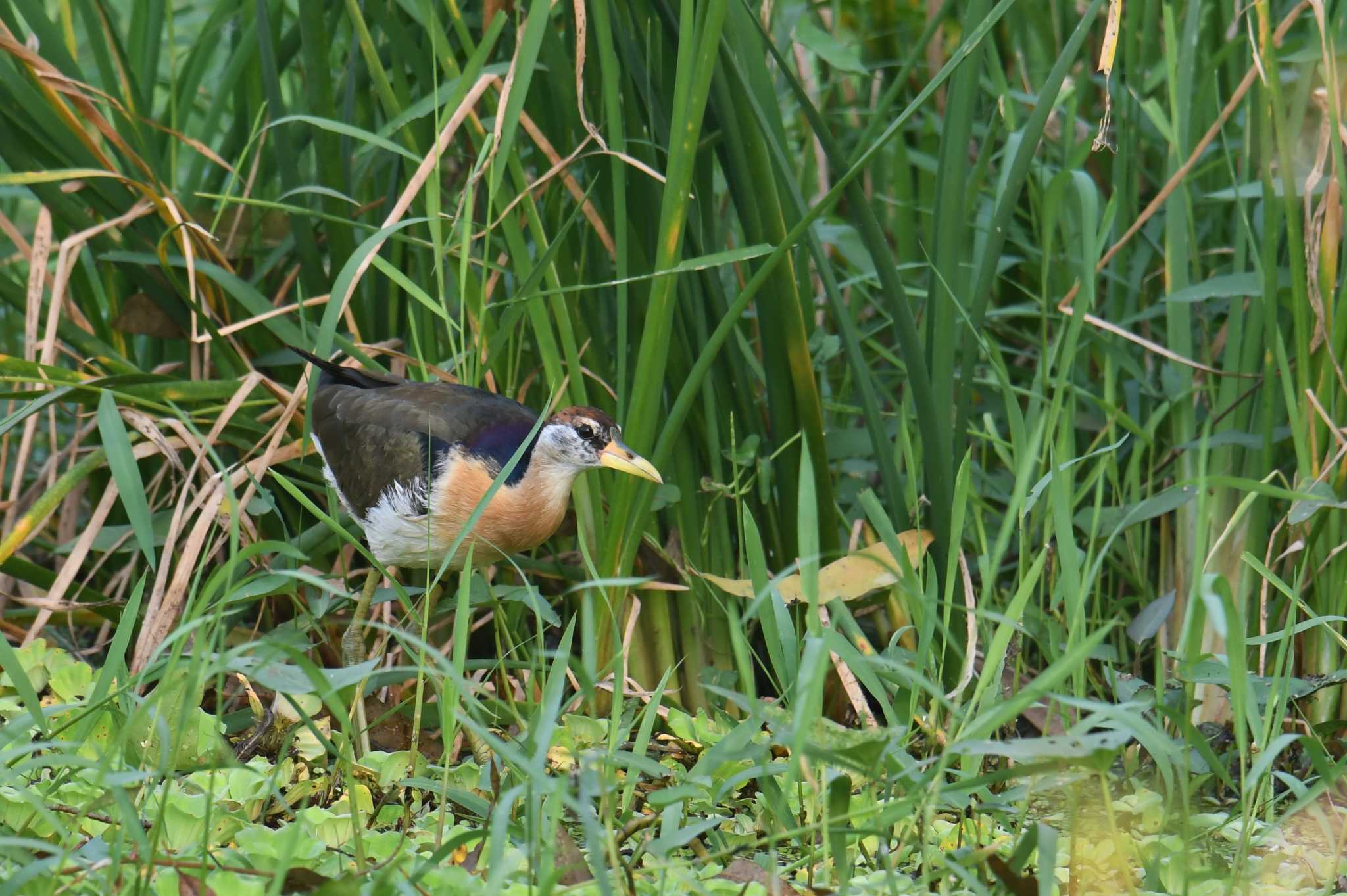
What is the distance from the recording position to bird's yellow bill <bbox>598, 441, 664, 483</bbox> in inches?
111

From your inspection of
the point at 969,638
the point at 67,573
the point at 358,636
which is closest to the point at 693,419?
the point at 969,638

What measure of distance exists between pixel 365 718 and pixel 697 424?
0.97 meters

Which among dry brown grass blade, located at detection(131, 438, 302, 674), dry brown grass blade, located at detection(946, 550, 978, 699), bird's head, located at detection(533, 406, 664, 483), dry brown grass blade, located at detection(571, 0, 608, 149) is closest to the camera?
dry brown grass blade, located at detection(946, 550, 978, 699)

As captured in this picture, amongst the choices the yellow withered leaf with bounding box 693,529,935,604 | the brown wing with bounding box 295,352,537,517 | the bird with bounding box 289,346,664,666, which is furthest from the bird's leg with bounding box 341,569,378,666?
the yellow withered leaf with bounding box 693,529,935,604

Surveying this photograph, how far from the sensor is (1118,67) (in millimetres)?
3752

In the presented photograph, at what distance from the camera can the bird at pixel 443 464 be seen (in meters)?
3.06

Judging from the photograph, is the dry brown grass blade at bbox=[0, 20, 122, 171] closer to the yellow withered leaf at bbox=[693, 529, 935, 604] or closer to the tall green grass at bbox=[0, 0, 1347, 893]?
the tall green grass at bbox=[0, 0, 1347, 893]

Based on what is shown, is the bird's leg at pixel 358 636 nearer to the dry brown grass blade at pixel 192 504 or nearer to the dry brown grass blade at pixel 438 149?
the dry brown grass blade at pixel 192 504

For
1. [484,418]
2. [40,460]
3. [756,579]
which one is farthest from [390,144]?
[40,460]

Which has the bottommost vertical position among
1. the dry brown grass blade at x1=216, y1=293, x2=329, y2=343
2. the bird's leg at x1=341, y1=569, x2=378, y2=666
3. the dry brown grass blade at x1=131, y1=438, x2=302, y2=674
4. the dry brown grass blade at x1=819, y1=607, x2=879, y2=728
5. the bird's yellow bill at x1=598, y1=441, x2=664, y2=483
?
the dry brown grass blade at x1=819, y1=607, x2=879, y2=728

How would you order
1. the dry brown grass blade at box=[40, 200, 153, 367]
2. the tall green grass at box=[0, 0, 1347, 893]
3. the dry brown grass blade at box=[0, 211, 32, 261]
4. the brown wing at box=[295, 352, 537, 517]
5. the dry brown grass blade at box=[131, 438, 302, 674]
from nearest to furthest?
the tall green grass at box=[0, 0, 1347, 893], the dry brown grass blade at box=[131, 438, 302, 674], the brown wing at box=[295, 352, 537, 517], the dry brown grass blade at box=[40, 200, 153, 367], the dry brown grass blade at box=[0, 211, 32, 261]

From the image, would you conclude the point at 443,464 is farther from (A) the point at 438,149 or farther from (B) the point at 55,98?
(B) the point at 55,98

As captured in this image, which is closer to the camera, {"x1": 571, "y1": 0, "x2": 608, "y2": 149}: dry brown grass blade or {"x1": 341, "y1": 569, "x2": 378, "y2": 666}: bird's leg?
{"x1": 571, "y1": 0, "x2": 608, "y2": 149}: dry brown grass blade

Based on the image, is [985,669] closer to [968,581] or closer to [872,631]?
[968,581]
